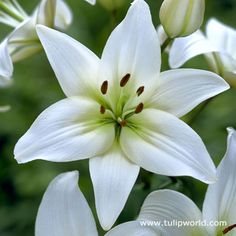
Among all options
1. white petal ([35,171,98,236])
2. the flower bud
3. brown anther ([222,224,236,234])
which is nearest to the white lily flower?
white petal ([35,171,98,236])

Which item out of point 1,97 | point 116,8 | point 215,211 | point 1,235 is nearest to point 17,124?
point 1,97

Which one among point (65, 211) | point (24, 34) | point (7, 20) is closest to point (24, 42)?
point (24, 34)

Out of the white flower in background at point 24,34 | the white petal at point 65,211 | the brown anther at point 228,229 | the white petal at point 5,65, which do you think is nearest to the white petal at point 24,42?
the white flower in background at point 24,34

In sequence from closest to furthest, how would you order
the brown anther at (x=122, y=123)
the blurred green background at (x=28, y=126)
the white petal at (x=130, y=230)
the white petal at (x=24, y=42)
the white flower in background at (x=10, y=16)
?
the white petal at (x=130, y=230), the brown anther at (x=122, y=123), the white petal at (x=24, y=42), the white flower in background at (x=10, y=16), the blurred green background at (x=28, y=126)

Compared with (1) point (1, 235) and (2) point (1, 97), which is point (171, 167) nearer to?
(1) point (1, 235)

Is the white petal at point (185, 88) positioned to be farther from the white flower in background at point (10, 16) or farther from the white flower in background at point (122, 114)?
the white flower in background at point (10, 16)

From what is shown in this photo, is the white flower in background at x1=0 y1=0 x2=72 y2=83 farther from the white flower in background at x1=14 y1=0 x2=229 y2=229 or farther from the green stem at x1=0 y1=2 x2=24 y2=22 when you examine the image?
the white flower in background at x1=14 y1=0 x2=229 y2=229

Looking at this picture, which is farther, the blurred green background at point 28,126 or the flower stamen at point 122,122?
the blurred green background at point 28,126
